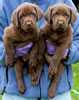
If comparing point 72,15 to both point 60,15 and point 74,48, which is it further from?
point 74,48

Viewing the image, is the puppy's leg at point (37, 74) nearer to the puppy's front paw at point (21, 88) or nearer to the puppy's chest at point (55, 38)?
the puppy's front paw at point (21, 88)

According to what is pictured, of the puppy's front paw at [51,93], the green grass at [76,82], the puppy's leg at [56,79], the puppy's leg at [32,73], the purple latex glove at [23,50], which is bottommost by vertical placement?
the green grass at [76,82]

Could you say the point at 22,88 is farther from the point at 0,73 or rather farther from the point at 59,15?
the point at 59,15

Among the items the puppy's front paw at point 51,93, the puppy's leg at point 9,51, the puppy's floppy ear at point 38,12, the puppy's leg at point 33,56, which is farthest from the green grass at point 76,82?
the puppy's floppy ear at point 38,12

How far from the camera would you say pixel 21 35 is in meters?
3.37

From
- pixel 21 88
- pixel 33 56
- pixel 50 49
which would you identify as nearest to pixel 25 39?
pixel 33 56

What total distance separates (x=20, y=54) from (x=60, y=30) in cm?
55

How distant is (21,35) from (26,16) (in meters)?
0.23

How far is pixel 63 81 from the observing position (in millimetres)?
3438

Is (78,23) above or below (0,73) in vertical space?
above

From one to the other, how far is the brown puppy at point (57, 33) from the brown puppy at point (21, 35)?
0.49 feet

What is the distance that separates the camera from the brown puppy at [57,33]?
336 centimetres

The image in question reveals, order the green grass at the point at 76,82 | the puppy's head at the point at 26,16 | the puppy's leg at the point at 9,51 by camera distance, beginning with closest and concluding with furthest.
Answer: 1. the puppy's head at the point at 26,16
2. the puppy's leg at the point at 9,51
3. the green grass at the point at 76,82

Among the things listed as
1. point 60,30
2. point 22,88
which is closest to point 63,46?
point 60,30
